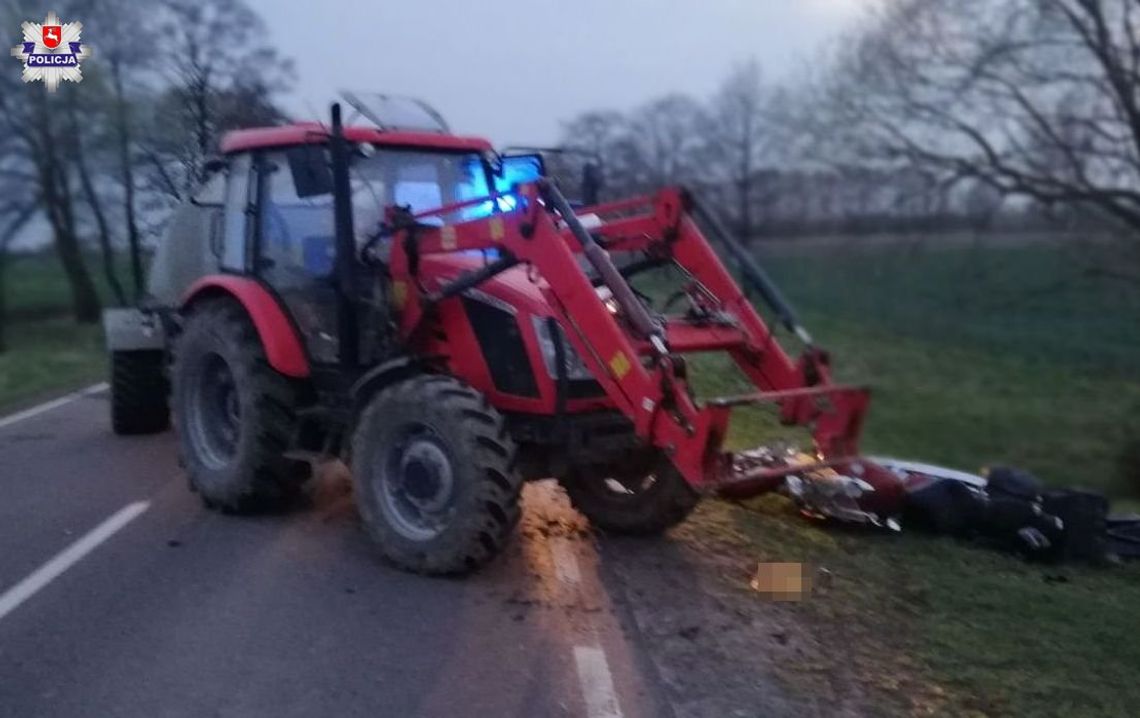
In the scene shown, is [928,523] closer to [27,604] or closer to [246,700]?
[246,700]

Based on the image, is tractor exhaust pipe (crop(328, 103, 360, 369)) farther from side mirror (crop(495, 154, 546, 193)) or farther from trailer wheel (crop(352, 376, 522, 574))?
side mirror (crop(495, 154, 546, 193))

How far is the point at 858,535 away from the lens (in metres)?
8.54

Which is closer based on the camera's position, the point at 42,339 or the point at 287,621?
the point at 287,621

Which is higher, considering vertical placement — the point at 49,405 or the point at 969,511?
the point at 969,511

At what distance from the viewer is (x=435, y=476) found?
751 centimetres

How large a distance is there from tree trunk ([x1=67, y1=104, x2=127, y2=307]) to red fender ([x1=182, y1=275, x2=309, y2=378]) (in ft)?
16.8

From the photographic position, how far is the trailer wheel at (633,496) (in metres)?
8.17

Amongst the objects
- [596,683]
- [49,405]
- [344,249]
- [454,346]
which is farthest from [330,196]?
[49,405]

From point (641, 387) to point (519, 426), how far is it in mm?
1117

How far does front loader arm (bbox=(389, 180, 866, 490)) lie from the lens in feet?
22.2

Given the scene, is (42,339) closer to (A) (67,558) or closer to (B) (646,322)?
(A) (67,558)

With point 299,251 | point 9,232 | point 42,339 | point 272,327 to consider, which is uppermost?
point 9,232

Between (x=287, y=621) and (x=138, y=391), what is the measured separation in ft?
19.8

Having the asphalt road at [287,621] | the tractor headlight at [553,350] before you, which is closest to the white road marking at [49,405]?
the asphalt road at [287,621]
